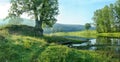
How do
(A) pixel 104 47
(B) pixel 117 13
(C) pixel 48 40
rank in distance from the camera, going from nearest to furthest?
(A) pixel 104 47 < (C) pixel 48 40 < (B) pixel 117 13

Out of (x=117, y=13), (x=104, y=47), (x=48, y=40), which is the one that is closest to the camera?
(x=104, y=47)

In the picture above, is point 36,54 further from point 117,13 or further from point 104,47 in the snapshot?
point 117,13

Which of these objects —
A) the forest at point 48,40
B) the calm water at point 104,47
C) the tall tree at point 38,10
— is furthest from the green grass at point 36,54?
the tall tree at point 38,10

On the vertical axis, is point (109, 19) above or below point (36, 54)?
below

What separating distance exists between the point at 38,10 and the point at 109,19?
342 feet

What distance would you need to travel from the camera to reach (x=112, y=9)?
573ft

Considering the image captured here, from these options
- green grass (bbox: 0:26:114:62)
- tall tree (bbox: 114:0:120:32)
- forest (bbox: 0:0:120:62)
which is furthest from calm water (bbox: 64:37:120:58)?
tall tree (bbox: 114:0:120:32)

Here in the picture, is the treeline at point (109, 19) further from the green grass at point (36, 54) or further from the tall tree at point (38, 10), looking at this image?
the green grass at point (36, 54)

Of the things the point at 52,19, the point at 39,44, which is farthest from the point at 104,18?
the point at 39,44

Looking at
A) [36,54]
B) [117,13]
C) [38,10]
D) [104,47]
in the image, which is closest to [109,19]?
[117,13]

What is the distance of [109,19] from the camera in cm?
17662

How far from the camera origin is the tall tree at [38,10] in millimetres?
78812

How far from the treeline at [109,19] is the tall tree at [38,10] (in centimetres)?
9543

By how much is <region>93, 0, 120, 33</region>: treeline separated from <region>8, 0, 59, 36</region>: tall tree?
9543cm
